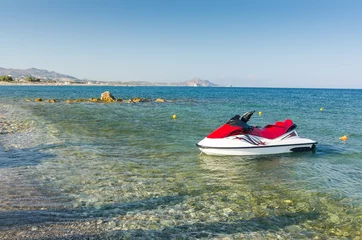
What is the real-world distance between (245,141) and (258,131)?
1.04 metres

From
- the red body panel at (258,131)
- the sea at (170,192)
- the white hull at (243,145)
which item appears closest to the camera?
the sea at (170,192)

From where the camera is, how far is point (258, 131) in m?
12.5

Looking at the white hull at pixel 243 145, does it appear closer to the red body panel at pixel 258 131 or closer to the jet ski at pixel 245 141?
the jet ski at pixel 245 141

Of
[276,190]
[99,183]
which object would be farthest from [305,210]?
[99,183]

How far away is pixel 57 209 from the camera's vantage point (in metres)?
6.17

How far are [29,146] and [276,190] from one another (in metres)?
10.4

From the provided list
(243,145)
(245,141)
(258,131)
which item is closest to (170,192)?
(243,145)

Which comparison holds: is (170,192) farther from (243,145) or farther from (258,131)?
(258,131)

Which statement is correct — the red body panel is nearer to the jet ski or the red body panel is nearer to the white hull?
the jet ski

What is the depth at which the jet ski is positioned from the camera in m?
11.8

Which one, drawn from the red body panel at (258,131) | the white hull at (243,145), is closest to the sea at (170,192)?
the white hull at (243,145)

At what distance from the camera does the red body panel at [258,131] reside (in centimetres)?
1191

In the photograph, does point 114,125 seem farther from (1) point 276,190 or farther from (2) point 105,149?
(1) point 276,190

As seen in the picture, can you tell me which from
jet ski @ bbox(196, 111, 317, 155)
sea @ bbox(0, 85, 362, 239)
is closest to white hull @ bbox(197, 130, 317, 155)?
jet ski @ bbox(196, 111, 317, 155)
